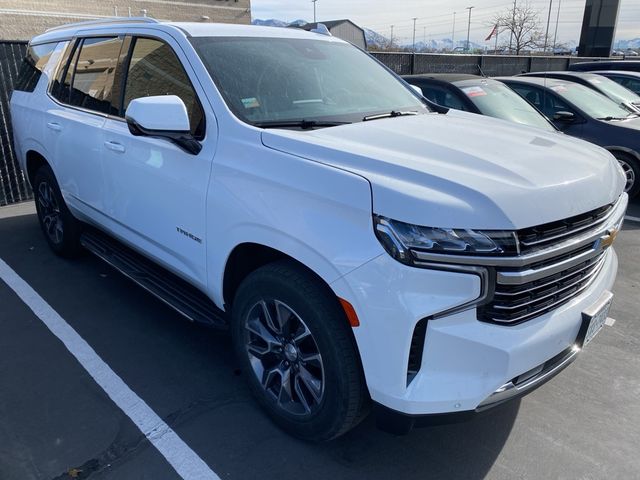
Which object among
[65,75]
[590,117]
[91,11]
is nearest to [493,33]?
[91,11]

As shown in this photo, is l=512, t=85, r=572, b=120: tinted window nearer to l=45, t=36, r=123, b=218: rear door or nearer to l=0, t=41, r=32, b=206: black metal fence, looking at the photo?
l=45, t=36, r=123, b=218: rear door

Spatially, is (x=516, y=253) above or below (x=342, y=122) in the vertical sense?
below

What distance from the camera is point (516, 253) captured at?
195cm

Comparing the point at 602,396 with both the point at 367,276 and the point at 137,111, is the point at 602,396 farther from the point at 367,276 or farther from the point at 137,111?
the point at 137,111

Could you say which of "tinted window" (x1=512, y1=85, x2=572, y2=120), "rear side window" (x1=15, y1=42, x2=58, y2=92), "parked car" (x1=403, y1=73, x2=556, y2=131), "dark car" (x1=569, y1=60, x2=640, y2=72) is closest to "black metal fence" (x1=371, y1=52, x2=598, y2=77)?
"dark car" (x1=569, y1=60, x2=640, y2=72)

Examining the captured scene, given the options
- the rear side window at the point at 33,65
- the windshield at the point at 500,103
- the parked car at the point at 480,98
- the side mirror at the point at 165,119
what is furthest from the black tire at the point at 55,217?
the windshield at the point at 500,103

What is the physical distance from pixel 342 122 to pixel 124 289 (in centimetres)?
255

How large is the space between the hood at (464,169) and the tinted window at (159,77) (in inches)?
24.0

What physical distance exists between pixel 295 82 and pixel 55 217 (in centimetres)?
301

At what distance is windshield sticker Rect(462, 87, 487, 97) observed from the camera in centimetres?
655

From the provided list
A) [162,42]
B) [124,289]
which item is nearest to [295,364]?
[162,42]

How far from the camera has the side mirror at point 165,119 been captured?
2652 millimetres

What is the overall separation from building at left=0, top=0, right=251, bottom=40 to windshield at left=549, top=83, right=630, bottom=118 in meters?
14.1

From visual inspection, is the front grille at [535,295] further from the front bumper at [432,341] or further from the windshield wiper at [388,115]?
the windshield wiper at [388,115]
